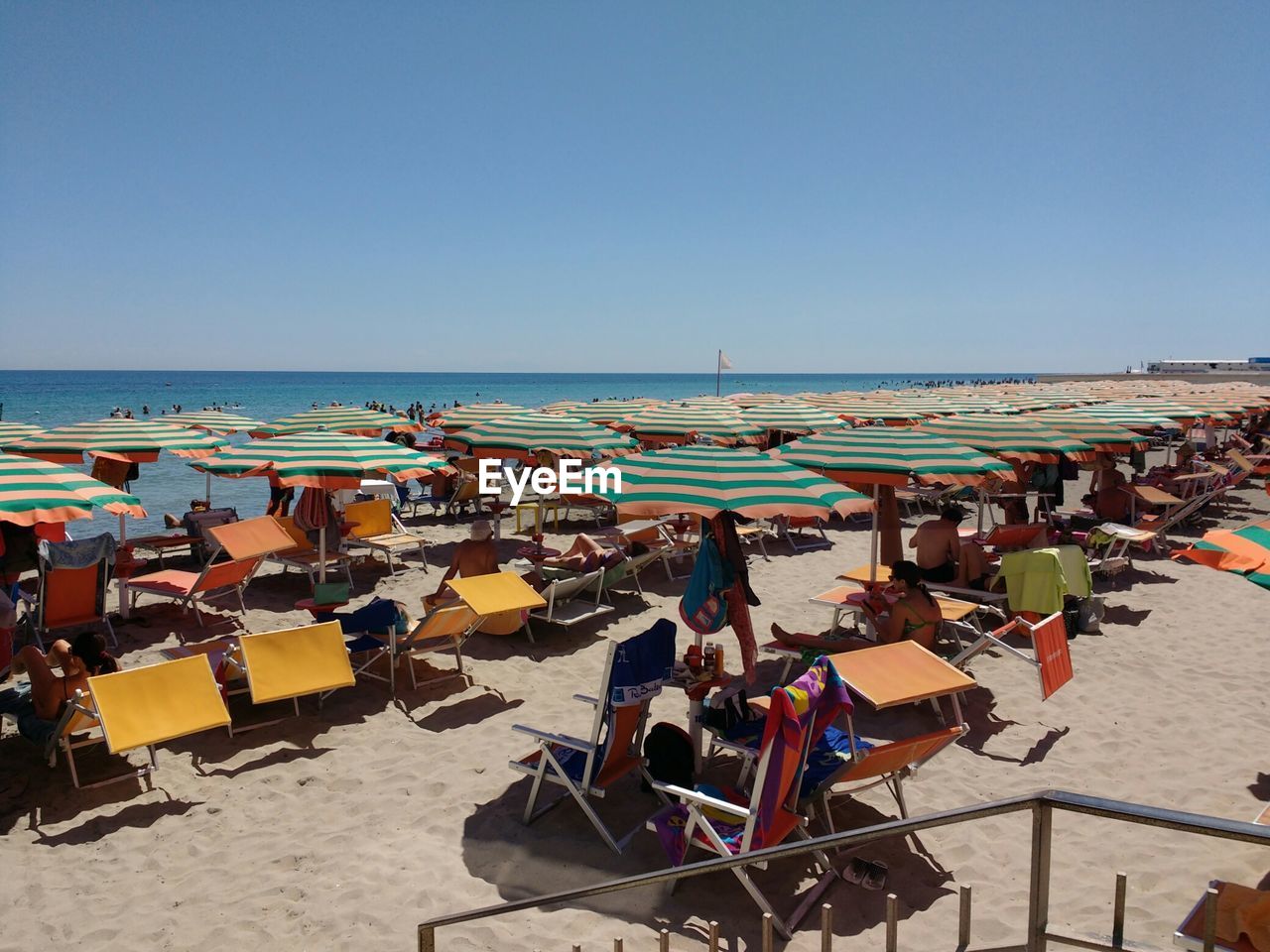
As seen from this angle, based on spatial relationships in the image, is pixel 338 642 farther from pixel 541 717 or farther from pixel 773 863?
pixel 773 863

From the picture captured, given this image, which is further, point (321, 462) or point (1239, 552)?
point (321, 462)

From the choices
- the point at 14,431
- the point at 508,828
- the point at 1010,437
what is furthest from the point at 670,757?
the point at 14,431

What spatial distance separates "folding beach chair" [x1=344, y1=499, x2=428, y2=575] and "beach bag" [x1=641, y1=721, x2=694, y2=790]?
236 inches

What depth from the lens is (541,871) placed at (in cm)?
366

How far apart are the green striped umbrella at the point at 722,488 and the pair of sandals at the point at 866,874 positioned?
1.84 metres

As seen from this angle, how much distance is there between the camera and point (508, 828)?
4.02 meters

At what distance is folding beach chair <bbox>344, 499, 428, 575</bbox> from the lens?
9.44 meters

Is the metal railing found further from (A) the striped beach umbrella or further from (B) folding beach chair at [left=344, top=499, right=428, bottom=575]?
(A) the striped beach umbrella

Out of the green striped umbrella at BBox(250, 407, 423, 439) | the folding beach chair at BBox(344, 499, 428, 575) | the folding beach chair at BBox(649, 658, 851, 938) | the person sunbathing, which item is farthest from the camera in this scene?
the green striped umbrella at BBox(250, 407, 423, 439)

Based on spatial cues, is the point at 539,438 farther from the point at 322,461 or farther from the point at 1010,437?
the point at 1010,437

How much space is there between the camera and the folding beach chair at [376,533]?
31.0 feet

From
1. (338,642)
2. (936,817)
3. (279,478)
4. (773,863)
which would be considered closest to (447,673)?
(338,642)

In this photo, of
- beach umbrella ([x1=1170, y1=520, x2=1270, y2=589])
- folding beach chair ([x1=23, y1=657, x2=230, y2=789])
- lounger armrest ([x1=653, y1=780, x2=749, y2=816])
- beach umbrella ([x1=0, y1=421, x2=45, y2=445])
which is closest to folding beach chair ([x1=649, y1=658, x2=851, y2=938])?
lounger armrest ([x1=653, y1=780, x2=749, y2=816])

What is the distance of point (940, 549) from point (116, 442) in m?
8.94
